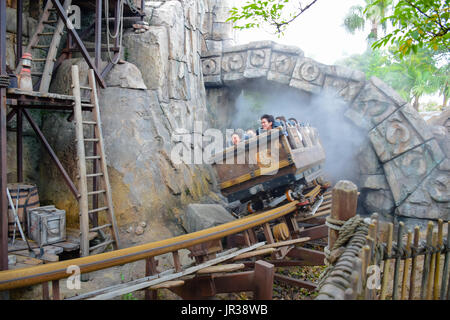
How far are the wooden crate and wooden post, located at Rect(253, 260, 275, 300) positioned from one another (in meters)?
3.49

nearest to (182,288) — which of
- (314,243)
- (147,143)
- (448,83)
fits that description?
(147,143)

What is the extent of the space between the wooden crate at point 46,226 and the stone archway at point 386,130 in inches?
335

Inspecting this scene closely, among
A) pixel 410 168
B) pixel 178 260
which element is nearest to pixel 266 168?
pixel 178 260

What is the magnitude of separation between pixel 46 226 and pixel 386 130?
920 centimetres

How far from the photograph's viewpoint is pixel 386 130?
9.19 m

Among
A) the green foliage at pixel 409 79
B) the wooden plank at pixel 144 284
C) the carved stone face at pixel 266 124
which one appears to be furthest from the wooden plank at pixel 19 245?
the green foliage at pixel 409 79

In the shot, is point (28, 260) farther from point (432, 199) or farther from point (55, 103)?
point (432, 199)

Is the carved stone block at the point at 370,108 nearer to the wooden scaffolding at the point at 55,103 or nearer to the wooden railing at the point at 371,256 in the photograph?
the wooden scaffolding at the point at 55,103

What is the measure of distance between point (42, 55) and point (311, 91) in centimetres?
797

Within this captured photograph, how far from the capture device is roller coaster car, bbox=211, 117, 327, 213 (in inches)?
202

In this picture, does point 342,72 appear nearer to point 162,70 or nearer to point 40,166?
point 162,70

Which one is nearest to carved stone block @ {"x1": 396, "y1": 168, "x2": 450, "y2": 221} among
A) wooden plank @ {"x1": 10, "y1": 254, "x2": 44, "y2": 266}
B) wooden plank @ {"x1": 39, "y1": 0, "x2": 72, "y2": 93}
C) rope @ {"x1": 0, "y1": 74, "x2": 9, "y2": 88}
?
wooden plank @ {"x1": 10, "y1": 254, "x2": 44, "y2": 266}

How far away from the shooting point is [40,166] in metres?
6.36

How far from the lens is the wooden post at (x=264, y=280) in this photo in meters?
2.63
